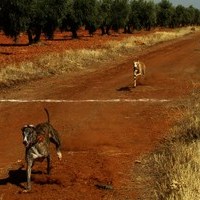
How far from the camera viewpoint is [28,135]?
24.0 feet

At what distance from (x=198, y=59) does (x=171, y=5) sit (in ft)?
225

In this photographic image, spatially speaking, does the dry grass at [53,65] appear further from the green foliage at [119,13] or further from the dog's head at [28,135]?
the green foliage at [119,13]

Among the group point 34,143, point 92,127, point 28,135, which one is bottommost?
point 92,127

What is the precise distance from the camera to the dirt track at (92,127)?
25.8 feet

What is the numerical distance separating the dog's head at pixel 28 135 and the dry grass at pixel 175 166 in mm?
1807

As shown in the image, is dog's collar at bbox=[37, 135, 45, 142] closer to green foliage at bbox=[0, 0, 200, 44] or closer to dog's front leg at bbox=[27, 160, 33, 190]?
dog's front leg at bbox=[27, 160, 33, 190]

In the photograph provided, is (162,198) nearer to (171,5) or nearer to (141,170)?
(141,170)

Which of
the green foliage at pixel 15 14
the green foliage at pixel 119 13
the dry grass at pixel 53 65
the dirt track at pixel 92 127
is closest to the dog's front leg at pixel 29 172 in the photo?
the dirt track at pixel 92 127

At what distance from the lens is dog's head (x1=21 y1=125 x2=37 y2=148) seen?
23.8 feet

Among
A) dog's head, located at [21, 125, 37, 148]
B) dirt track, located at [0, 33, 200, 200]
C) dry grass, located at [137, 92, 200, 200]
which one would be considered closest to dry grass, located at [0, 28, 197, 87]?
dirt track, located at [0, 33, 200, 200]

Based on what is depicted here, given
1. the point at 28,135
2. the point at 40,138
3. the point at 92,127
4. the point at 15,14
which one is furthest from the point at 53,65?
the point at 15,14

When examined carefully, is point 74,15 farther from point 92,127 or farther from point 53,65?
point 92,127

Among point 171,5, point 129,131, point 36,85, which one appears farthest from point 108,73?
Result: point 171,5

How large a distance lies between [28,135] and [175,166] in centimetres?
222
